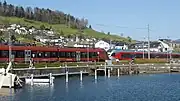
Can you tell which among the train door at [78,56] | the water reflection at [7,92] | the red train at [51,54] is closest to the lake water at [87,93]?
the water reflection at [7,92]

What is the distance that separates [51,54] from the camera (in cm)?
8481

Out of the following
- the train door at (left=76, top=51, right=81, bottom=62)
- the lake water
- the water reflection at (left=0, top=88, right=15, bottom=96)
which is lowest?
the lake water

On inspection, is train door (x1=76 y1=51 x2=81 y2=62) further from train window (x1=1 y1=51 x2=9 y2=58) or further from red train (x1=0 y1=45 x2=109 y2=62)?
train window (x1=1 y1=51 x2=9 y2=58)

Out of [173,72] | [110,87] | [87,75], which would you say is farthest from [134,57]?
[110,87]

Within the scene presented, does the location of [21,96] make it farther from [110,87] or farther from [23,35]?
[23,35]

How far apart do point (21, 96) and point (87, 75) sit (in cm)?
3365

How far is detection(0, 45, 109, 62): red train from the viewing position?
7675 centimetres

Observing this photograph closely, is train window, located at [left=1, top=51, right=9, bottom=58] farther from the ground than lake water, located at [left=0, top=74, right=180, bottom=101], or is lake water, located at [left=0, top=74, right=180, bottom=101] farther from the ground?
train window, located at [left=1, top=51, right=9, bottom=58]

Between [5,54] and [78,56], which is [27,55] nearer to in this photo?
[5,54]

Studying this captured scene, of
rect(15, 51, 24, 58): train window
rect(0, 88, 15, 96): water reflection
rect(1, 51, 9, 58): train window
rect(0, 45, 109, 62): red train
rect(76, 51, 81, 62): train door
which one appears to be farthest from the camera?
rect(76, 51, 81, 62): train door

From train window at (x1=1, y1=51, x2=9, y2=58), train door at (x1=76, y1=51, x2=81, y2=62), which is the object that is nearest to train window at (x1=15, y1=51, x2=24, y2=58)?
train window at (x1=1, y1=51, x2=9, y2=58)

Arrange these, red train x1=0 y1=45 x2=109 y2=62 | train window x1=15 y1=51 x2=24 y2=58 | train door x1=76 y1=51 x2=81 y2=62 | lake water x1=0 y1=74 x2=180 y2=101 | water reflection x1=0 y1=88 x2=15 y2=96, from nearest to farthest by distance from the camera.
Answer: lake water x1=0 y1=74 x2=180 y2=101
water reflection x1=0 y1=88 x2=15 y2=96
red train x1=0 y1=45 x2=109 y2=62
train window x1=15 y1=51 x2=24 y2=58
train door x1=76 y1=51 x2=81 y2=62

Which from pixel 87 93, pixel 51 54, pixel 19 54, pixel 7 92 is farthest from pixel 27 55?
pixel 87 93

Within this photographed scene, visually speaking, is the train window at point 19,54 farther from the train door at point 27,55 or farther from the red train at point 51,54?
the train door at point 27,55
